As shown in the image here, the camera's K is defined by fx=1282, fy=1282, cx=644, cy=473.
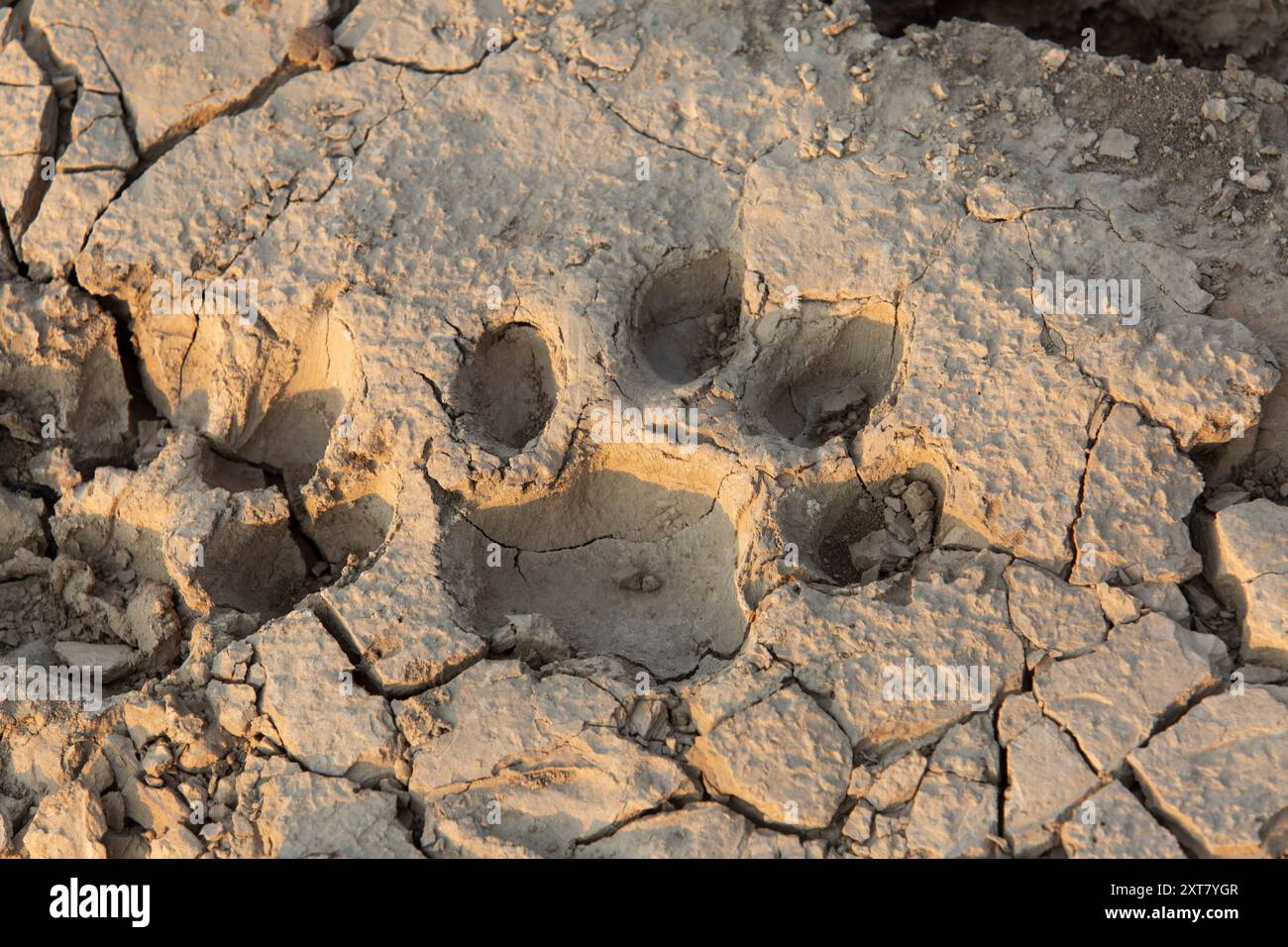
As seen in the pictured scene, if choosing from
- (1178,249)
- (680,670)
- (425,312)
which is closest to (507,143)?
(425,312)

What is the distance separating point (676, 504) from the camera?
140 inches

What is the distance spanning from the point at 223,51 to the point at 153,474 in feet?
4.52

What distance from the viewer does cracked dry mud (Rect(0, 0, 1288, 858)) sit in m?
3.07

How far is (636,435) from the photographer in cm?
343

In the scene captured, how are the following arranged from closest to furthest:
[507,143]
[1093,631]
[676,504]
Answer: [1093,631]
[676,504]
[507,143]

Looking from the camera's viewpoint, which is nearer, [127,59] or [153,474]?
[153,474]

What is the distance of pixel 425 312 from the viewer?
3.63 meters

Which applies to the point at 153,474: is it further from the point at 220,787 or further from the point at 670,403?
the point at 670,403

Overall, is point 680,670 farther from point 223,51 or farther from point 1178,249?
point 223,51

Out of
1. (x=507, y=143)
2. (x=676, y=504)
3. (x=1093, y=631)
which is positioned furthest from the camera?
(x=507, y=143)

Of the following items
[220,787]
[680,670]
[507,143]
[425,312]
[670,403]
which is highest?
[507,143]

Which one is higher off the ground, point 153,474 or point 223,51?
point 223,51

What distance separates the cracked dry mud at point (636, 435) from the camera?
10.1 feet

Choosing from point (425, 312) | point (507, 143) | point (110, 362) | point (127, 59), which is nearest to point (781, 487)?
point (425, 312)
